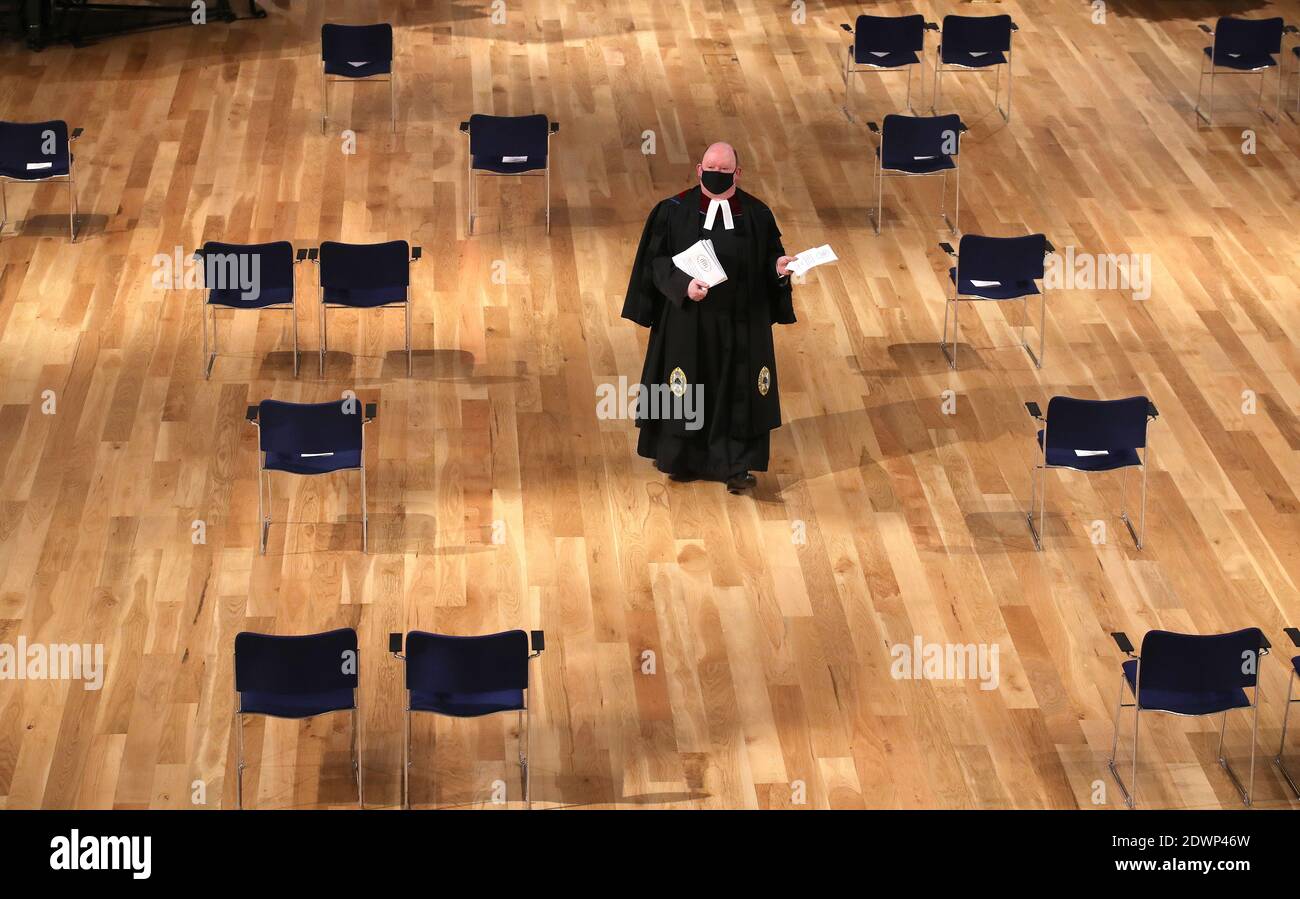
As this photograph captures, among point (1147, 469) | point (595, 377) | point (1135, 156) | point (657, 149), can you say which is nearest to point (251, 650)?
point (595, 377)

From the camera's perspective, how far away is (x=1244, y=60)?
13.0 metres

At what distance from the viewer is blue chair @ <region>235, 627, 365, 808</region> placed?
22.1 feet

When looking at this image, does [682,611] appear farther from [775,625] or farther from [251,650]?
[251,650]

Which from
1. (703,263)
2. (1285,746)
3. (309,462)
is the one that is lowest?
(1285,746)

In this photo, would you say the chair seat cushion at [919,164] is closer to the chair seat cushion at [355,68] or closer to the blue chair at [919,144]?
the blue chair at [919,144]

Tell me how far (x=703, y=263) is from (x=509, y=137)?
3.10m

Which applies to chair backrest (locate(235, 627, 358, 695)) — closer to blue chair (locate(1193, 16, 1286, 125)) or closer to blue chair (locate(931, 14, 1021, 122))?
blue chair (locate(931, 14, 1021, 122))

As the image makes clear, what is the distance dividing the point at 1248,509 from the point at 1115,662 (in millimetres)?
1546

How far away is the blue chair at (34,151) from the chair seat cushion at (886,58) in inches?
209

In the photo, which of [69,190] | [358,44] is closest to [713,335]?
[358,44]

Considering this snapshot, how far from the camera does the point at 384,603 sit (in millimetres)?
8172

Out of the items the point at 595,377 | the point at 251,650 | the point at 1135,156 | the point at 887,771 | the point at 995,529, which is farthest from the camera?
the point at 1135,156

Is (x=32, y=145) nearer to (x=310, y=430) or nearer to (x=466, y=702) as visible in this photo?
(x=310, y=430)

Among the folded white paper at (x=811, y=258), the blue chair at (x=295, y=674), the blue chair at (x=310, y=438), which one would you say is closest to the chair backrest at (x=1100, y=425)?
the folded white paper at (x=811, y=258)
